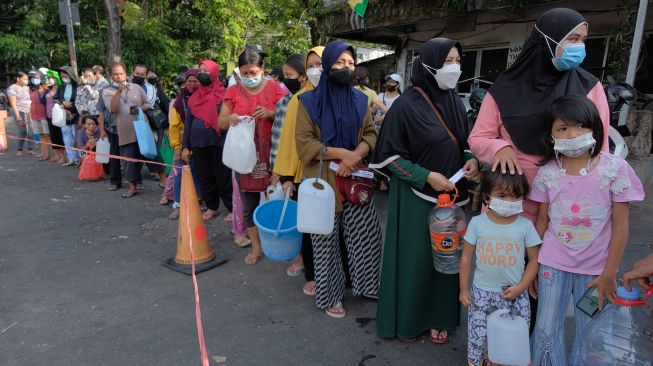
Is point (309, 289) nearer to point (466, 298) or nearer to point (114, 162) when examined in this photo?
point (466, 298)

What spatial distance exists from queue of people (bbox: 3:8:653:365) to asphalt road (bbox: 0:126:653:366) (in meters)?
0.21

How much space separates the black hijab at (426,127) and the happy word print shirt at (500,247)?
1.37 ft

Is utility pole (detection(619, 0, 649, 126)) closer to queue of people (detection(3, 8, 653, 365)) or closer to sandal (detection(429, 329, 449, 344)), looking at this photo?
queue of people (detection(3, 8, 653, 365))

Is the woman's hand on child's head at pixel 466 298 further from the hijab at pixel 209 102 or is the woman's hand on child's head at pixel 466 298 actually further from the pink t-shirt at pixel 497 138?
the hijab at pixel 209 102

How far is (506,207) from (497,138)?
37cm

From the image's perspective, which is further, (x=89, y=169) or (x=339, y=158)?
(x=89, y=169)

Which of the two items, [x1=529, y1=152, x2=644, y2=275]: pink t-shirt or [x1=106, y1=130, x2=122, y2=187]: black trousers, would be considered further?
[x1=106, y1=130, x2=122, y2=187]: black trousers

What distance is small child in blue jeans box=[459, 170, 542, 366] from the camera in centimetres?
211

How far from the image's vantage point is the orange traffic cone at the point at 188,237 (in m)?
4.03

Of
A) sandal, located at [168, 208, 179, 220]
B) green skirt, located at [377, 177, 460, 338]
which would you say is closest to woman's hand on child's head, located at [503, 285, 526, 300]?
green skirt, located at [377, 177, 460, 338]

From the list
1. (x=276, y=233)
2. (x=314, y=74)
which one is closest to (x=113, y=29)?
(x=314, y=74)

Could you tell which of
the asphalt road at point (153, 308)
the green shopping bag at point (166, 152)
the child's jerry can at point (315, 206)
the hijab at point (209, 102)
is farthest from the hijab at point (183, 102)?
the child's jerry can at point (315, 206)

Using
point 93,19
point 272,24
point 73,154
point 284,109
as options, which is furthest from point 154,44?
point 284,109

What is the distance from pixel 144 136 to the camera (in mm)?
5984
